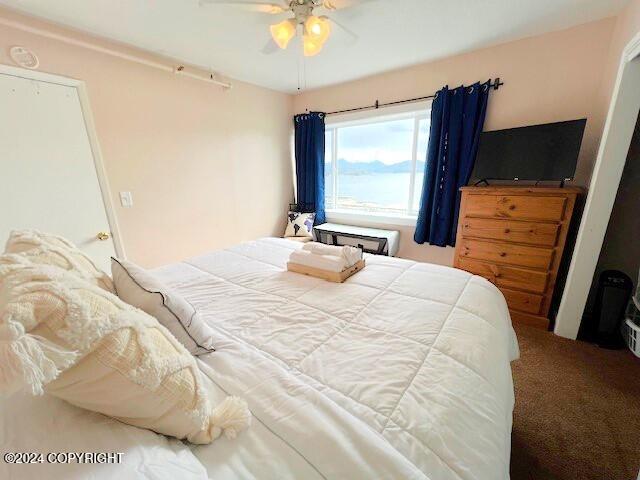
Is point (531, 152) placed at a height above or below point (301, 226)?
above

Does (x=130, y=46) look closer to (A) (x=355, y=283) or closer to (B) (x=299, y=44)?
(B) (x=299, y=44)

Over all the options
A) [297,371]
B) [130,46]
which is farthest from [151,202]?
[297,371]

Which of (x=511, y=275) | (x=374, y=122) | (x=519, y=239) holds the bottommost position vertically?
(x=511, y=275)

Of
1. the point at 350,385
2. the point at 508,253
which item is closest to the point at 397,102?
the point at 508,253

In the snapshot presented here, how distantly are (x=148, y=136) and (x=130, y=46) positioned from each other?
0.72 metres

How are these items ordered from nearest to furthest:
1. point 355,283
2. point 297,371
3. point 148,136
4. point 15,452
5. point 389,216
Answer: point 15,452 → point 297,371 → point 355,283 → point 148,136 → point 389,216

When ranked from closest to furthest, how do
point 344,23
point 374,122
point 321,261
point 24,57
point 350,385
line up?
point 350,385 < point 321,261 < point 24,57 < point 344,23 < point 374,122

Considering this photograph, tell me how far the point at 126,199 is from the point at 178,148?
708 mm

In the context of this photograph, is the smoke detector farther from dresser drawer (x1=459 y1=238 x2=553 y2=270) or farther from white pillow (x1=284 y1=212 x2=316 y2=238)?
dresser drawer (x1=459 y1=238 x2=553 y2=270)

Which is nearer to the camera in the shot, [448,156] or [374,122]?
[448,156]

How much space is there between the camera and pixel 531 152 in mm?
2156

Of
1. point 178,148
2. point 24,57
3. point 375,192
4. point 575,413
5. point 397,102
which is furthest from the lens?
point 375,192

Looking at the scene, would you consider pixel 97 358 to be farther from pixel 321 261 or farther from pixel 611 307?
pixel 611 307

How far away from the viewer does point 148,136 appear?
2.39 meters
